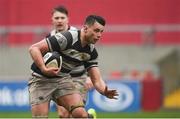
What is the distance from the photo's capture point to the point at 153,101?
2284 centimetres

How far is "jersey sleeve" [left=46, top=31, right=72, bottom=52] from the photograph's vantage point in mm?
11336

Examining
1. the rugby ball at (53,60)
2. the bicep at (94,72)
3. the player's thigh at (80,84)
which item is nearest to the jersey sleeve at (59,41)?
the rugby ball at (53,60)

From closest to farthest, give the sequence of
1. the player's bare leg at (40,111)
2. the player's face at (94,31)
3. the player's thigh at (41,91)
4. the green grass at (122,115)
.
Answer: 1. the player's face at (94,31)
2. the player's bare leg at (40,111)
3. the player's thigh at (41,91)
4. the green grass at (122,115)

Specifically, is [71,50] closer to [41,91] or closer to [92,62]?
[92,62]

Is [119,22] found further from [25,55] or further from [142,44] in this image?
[25,55]

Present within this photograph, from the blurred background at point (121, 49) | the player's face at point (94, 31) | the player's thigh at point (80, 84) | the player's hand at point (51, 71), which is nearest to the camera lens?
the player's hand at point (51, 71)


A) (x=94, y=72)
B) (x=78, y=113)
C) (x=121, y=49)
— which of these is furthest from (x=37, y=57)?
(x=121, y=49)

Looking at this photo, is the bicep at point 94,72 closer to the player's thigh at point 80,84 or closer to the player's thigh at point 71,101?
the player's thigh at point 71,101

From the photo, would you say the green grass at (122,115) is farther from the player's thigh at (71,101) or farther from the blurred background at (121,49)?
the player's thigh at (71,101)

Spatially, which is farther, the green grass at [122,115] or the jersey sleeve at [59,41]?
the green grass at [122,115]

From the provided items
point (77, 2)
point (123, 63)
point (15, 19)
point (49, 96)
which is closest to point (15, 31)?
point (15, 19)

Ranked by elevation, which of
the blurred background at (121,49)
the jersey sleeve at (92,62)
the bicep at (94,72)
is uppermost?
the jersey sleeve at (92,62)

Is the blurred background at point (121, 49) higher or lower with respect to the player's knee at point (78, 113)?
lower

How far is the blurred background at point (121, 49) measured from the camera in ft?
73.3
